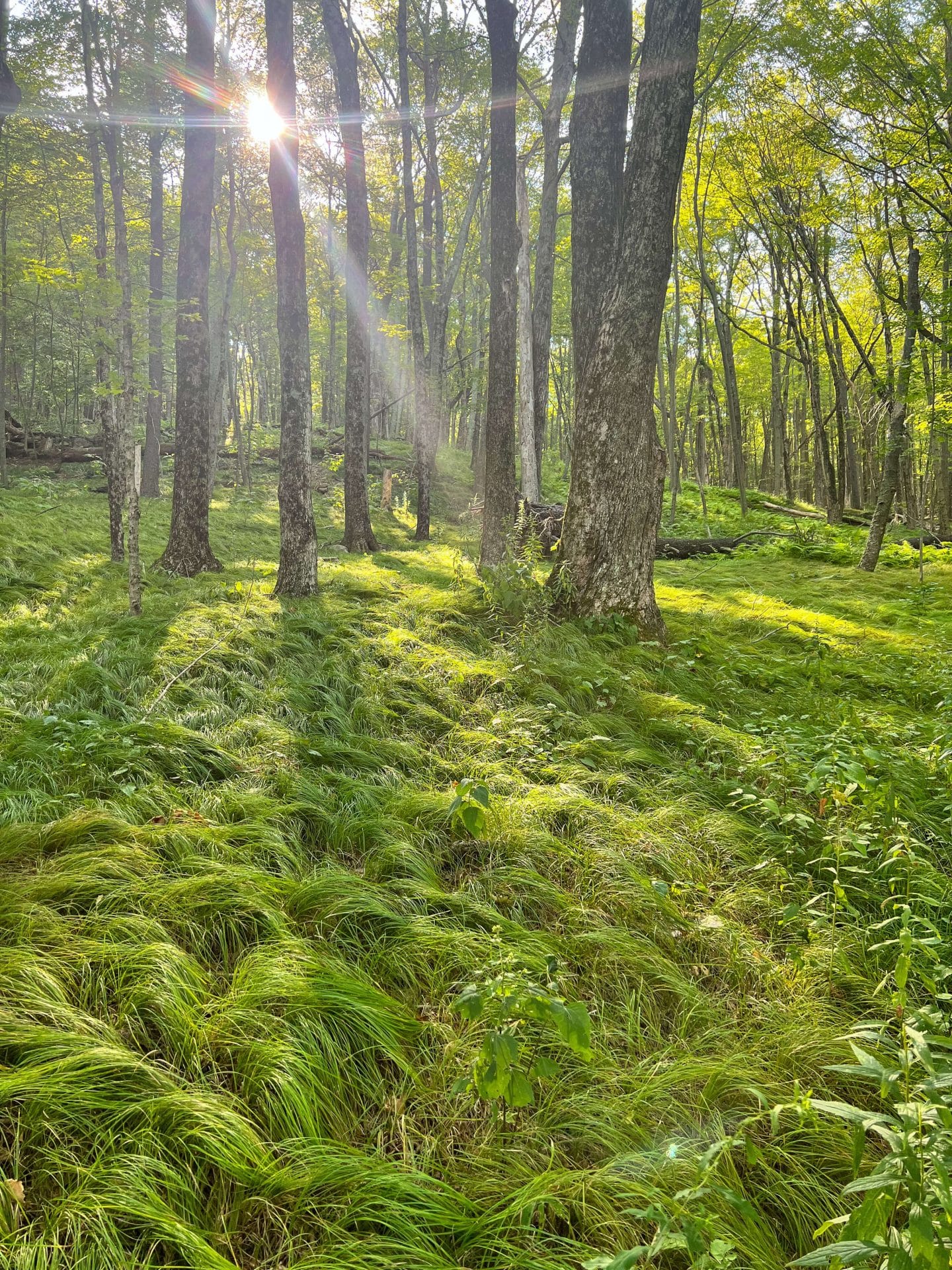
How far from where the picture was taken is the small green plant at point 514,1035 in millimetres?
1429

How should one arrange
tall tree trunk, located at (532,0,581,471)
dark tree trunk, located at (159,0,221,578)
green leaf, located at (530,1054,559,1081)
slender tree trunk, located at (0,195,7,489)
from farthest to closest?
slender tree trunk, located at (0,195,7,489) < tall tree trunk, located at (532,0,581,471) < dark tree trunk, located at (159,0,221,578) < green leaf, located at (530,1054,559,1081)

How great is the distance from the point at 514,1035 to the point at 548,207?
14.0 m

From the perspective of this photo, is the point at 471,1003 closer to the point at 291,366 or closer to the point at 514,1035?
the point at 514,1035

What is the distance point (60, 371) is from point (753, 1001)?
29868 mm

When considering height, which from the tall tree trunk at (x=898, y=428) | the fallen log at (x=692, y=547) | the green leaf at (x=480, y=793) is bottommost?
the green leaf at (x=480, y=793)

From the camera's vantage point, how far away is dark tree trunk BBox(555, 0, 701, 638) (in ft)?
16.5

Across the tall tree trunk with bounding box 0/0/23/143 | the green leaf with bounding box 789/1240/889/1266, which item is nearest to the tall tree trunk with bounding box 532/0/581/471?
the tall tree trunk with bounding box 0/0/23/143

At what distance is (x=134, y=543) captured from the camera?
5.81m

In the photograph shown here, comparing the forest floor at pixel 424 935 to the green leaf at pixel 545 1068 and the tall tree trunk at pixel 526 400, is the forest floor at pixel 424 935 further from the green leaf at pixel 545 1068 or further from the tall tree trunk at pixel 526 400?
the tall tree trunk at pixel 526 400

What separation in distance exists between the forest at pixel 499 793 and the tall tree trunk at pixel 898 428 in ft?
0.21

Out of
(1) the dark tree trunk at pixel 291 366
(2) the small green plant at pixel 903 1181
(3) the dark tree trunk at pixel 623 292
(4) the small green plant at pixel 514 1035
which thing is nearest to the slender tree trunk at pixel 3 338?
(1) the dark tree trunk at pixel 291 366

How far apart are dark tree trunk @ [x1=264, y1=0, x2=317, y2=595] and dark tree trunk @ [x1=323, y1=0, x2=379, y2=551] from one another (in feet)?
9.24

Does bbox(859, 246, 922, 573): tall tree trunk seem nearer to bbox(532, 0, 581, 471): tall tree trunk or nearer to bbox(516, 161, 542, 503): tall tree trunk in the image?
bbox(516, 161, 542, 503): tall tree trunk

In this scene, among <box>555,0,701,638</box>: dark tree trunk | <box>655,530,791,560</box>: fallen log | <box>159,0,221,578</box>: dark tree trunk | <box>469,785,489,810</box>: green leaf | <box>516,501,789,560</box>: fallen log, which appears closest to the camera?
<box>469,785,489,810</box>: green leaf
